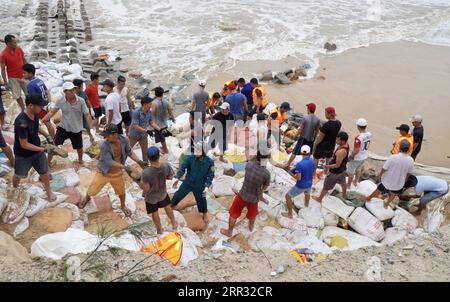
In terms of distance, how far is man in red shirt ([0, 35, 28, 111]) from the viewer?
6.77 m

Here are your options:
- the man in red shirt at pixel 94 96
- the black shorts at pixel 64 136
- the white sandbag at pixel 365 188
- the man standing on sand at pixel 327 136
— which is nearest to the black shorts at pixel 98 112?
the man in red shirt at pixel 94 96

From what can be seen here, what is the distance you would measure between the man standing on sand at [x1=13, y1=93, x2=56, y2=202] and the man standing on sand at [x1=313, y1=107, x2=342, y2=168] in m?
3.94

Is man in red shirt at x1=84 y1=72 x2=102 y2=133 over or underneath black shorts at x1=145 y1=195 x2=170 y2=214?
over

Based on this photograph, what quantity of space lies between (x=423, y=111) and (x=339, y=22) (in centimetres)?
877

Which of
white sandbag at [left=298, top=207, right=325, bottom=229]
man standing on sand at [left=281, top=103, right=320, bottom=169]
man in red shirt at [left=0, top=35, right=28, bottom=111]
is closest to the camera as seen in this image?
white sandbag at [left=298, top=207, right=325, bottom=229]

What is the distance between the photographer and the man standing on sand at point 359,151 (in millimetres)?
5832

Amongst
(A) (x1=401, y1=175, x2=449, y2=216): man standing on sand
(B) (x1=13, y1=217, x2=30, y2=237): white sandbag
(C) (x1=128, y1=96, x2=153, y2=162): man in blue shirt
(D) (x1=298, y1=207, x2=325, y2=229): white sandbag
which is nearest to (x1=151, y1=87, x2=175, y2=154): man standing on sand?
(C) (x1=128, y1=96, x2=153, y2=162): man in blue shirt

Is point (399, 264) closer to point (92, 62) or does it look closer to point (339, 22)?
point (92, 62)

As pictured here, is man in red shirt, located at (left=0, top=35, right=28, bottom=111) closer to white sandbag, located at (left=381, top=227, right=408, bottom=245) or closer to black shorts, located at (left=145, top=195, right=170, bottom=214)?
black shorts, located at (left=145, top=195, right=170, bottom=214)

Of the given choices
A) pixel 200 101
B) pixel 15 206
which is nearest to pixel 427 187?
pixel 200 101

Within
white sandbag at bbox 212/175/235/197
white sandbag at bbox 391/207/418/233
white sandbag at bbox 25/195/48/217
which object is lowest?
white sandbag at bbox 391/207/418/233

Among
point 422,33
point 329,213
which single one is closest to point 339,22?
point 422,33

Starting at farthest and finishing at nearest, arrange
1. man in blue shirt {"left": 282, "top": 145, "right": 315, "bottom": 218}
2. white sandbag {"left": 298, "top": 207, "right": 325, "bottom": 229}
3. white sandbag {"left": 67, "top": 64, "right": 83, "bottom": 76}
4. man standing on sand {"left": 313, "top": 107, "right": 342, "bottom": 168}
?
white sandbag {"left": 67, "top": 64, "right": 83, "bottom": 76}, man standing on sand {"left": 313, "top": 107, "right": 342, "bottom": 168}, white sandbag {"left": 298, "top": 207, "right": 325, "bottom": 229}, man in blue shirt {"left": 282, "top": 145, "right": 315, "bottom": 218}
